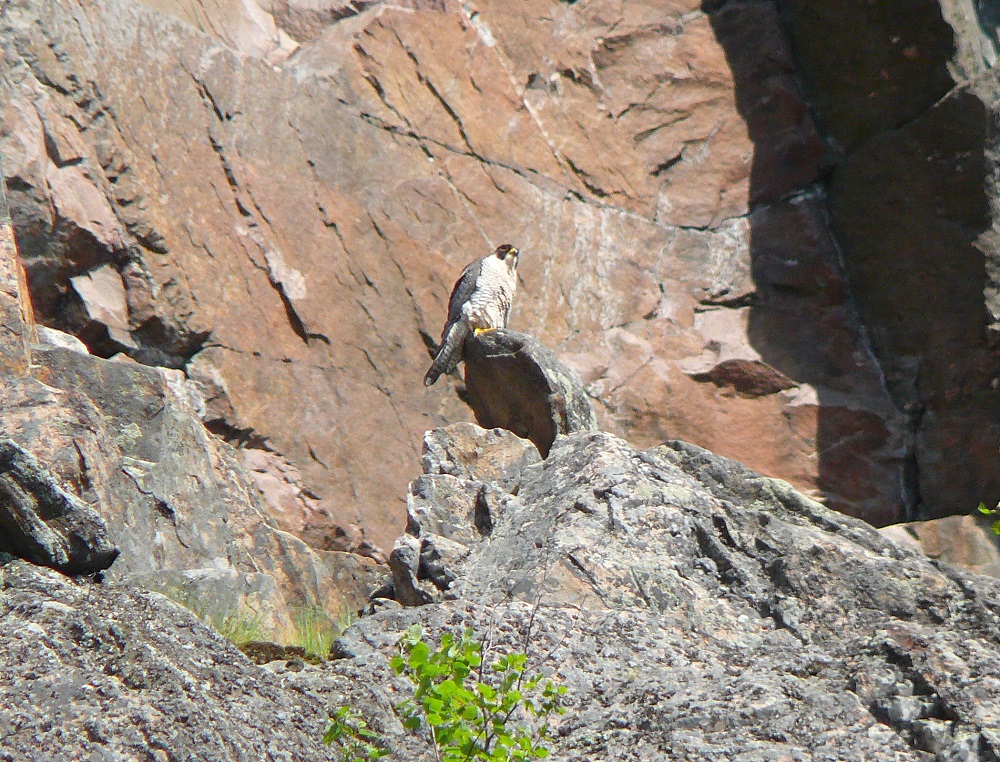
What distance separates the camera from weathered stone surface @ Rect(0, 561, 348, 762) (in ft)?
5.81

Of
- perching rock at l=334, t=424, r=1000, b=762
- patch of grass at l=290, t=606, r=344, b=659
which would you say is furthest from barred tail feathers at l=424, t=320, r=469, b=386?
perching rock at l=334, t=424, r=1000, b=762

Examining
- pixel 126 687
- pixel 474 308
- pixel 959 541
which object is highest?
pixel 474 308

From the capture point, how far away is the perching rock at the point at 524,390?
18.3 feet

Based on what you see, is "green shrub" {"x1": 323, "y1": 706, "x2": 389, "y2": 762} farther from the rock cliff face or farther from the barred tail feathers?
the barred tail feathers

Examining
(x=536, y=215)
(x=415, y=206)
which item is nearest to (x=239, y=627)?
(x=415, y=206)

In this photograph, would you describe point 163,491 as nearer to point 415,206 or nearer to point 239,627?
point 239,627

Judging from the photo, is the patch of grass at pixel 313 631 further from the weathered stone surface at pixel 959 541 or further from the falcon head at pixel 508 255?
the weathered stone surface at pixel 959 541

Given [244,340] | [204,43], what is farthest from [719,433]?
[204,43]

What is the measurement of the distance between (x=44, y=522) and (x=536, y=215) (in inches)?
276

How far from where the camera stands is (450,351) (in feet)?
23.4

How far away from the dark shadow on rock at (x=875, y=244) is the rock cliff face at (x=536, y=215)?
0.02 metres

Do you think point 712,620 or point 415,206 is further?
point 415,206

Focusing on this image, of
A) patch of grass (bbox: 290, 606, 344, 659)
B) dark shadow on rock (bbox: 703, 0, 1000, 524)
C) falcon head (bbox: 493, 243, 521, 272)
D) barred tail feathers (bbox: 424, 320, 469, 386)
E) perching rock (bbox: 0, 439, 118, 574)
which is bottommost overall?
patch of grass (bbox: 290, 606, 344, 659)

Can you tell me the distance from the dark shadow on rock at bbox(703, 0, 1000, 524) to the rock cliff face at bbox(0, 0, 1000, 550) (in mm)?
23
